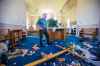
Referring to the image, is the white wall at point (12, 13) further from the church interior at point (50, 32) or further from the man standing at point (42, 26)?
the man standing at point (42, 26)

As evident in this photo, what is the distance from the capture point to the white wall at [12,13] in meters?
2.33

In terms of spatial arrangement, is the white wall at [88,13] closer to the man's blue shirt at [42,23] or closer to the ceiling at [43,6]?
the ceiling at [43,6]

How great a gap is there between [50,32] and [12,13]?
0.52 m

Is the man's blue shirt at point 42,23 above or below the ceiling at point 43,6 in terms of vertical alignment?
below

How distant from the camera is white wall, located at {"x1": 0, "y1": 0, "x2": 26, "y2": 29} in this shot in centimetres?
233

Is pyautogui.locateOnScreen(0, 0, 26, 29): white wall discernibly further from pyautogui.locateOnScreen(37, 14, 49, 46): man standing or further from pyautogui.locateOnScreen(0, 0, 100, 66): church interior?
pyautogui.locateOnScreen(37, 14, 49, 46): man standing

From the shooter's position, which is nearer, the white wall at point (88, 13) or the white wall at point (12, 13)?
the white wall at point (12, 13)

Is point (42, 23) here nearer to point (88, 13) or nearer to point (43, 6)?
point (43, 6)

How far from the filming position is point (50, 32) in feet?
7.91

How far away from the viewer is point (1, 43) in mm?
2301

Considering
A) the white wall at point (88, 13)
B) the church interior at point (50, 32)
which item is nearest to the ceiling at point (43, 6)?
the church interior at point (50, 32)

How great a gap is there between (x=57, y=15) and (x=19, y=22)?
479mm

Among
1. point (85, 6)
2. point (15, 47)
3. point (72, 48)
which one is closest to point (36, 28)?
point (15, 47)

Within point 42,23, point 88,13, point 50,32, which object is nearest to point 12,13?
point 42,23
